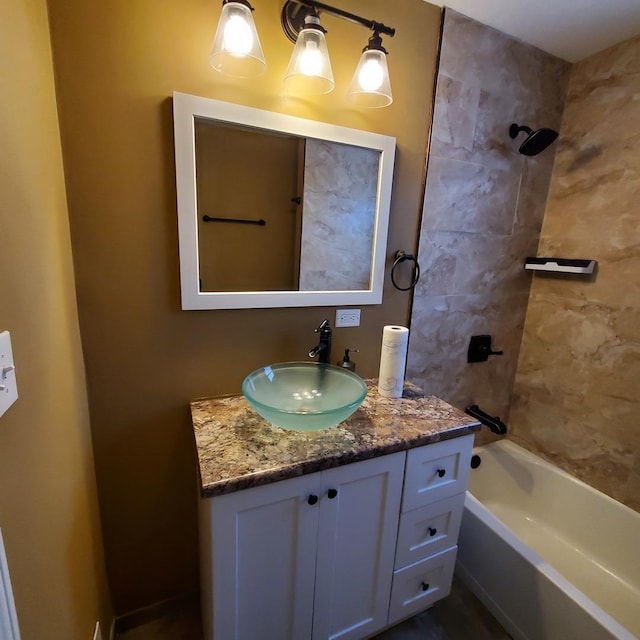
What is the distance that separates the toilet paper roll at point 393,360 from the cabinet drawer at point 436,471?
0.86 feet

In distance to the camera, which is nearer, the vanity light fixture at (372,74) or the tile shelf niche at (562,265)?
the vanity light fixture at (372,74)

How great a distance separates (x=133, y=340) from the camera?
3.51ft

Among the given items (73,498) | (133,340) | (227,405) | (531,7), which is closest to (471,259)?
(531,7)

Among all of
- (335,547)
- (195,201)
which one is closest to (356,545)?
(335,547)

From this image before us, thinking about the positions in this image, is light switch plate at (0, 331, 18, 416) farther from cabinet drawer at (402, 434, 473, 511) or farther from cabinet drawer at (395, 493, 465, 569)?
cabinet drawer at (395, 493, 465, 569)

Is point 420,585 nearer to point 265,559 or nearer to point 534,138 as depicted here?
point 265,559

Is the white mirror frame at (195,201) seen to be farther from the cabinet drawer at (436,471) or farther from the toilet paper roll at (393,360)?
the cabinet drawer at (436,471)

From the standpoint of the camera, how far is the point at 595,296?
5.19 feet

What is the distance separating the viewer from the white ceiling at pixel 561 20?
1.24m

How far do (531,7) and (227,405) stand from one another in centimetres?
193

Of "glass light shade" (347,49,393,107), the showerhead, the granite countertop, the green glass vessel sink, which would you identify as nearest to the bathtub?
the granite countertop

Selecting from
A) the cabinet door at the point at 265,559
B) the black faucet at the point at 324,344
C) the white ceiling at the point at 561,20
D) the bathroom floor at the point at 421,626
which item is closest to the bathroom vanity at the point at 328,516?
the cabinet door at the point at 265,559

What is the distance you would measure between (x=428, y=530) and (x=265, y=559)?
62 centimetres

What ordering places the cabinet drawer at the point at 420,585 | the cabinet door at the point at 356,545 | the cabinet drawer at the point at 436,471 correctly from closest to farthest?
the cabinet door at the point at 356,545, the cabinet drawer at the point at 436,471, the cabinet drawer at the point at 420,585
